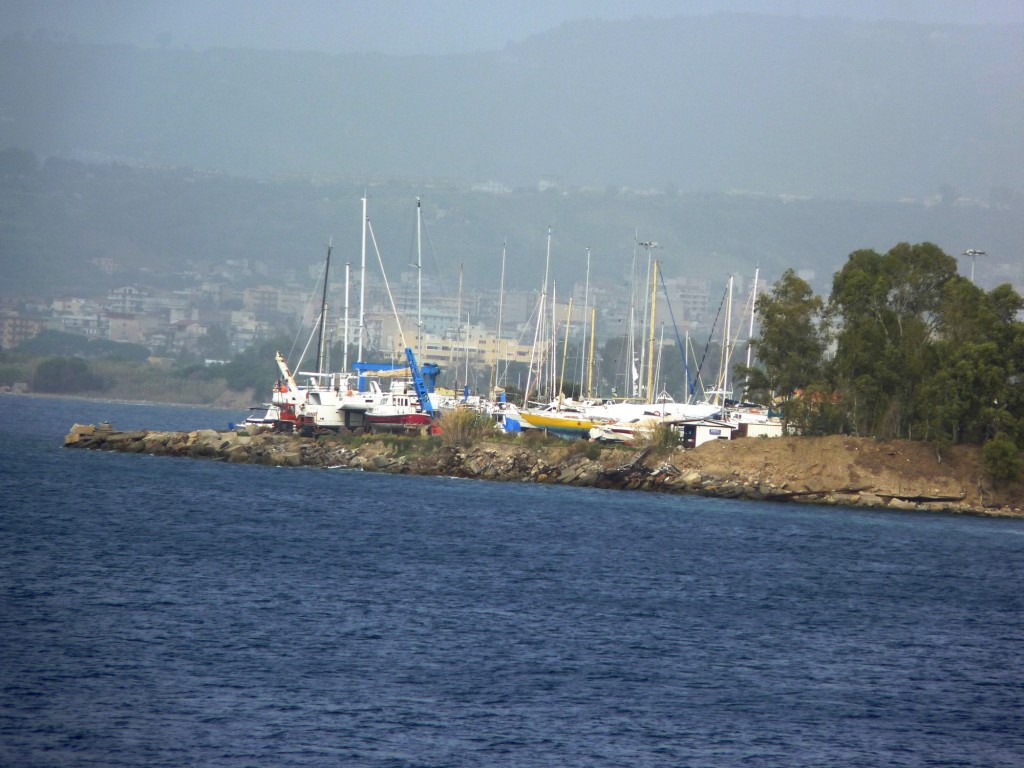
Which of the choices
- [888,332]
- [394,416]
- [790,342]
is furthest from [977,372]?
Answer: [394,416]

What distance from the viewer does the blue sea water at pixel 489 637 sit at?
21.4m

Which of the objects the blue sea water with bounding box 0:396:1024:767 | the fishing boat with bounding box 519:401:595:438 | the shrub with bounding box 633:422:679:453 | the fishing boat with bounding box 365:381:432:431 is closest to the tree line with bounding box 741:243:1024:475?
the shrub with bounding box 633:422:679:453

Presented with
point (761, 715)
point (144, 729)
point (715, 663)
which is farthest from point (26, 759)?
point (715, 663)

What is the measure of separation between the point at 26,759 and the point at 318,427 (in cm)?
5787

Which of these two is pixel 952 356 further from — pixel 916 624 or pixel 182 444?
pixel 182 444

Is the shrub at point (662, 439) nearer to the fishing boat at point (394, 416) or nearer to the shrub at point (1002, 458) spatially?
the fishing boat at point (394, 416)

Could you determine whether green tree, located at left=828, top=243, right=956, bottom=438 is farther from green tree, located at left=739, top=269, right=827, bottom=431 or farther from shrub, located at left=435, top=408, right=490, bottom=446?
shrub, located at left=435, top=408, right=490, bottom=446

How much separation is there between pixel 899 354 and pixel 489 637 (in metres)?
38.4

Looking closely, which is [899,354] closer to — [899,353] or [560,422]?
[899,353]

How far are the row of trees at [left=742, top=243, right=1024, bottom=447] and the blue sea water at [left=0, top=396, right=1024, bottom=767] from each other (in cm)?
828

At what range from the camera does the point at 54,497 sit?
167 feet

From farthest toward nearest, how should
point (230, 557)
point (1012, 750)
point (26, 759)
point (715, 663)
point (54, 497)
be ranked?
point (54, 497)
point (230, 557)
point (715, 663)
point (1012, 750)
point (26, 759)

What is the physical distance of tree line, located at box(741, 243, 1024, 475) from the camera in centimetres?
5928

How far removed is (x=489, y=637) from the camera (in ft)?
94.4
